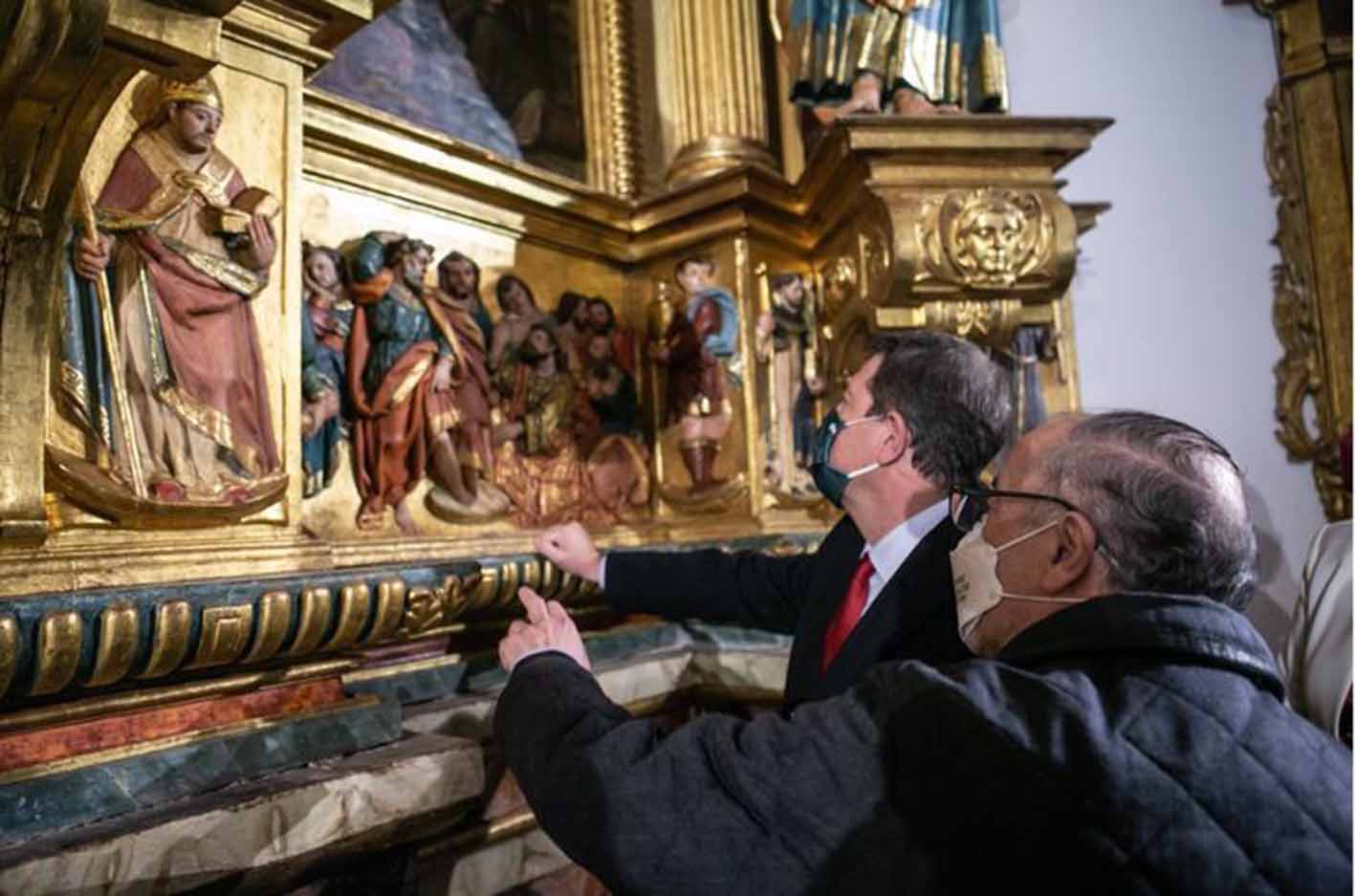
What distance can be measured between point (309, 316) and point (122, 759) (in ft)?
4.02

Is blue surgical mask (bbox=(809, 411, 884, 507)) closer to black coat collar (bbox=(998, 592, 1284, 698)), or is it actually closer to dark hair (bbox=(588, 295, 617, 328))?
black coat collar (bbox=(998, 592, 1284, 698))

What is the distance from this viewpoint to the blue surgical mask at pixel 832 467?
1704 millimetres

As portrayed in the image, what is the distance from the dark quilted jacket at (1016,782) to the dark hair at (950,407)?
712mm

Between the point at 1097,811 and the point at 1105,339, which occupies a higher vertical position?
the point at 1105,339

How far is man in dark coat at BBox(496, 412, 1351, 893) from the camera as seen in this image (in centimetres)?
76

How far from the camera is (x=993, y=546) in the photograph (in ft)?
3.68

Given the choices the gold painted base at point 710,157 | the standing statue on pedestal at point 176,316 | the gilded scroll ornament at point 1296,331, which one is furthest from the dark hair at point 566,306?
the gilded scroll ornament at point 1296,331

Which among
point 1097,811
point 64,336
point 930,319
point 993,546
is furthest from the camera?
point 930,319

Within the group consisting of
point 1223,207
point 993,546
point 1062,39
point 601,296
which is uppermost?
point 1062,39

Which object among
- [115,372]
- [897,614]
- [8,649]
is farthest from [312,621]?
[897,614]

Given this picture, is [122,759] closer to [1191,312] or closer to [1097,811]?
[1097,811]

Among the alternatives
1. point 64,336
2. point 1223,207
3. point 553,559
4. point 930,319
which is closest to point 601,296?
point 930,319

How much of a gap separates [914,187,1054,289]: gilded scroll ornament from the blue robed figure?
0.60m

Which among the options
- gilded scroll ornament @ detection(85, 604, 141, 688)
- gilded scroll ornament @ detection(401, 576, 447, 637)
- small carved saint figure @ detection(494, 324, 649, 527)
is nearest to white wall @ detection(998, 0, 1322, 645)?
small carved saint figure @ detection(494, 324, 649, 527)
